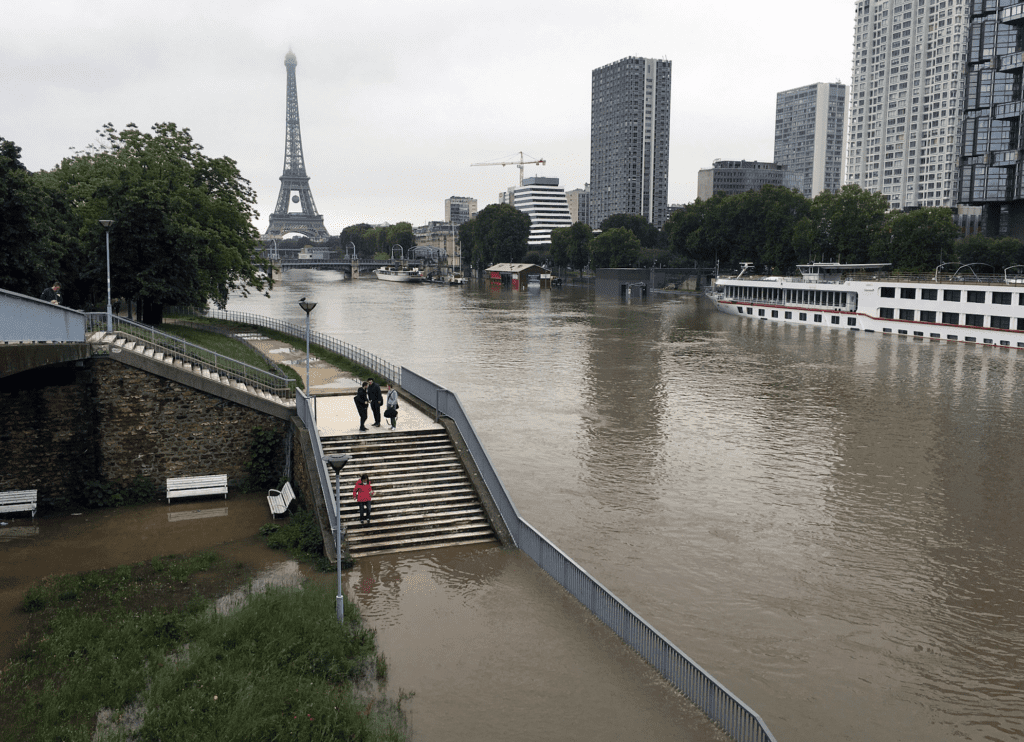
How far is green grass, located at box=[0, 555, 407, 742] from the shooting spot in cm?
1033

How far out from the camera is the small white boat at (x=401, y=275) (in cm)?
16875

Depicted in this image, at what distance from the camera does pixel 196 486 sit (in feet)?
68.1

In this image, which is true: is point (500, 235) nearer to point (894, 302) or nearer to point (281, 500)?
point (894, 302)

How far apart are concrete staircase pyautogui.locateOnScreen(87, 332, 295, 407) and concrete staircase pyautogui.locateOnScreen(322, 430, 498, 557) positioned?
11.4ft

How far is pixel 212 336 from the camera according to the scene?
42469 mm

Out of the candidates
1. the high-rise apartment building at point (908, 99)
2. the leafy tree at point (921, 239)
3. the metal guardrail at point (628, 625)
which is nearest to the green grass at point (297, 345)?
the metal guardrail at point (628, 625)

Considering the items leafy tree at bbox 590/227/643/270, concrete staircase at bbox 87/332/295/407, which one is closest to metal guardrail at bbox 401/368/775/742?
concrete staircase at bbox 87/332/295/407

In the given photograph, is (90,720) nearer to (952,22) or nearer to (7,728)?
(7,728)

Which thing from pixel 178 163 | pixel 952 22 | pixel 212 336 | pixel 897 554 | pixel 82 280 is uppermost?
pixel 952 22

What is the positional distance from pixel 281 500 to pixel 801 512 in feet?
44.0

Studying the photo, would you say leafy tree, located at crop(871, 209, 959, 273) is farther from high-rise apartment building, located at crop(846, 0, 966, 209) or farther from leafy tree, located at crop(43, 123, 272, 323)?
high-rise apartment building, located at crop(846, 0, 966, 209)

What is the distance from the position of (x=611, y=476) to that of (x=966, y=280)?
49348 mm

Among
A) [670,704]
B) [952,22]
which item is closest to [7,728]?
[670,704]

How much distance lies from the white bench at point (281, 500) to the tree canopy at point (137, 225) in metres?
14.4
